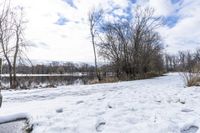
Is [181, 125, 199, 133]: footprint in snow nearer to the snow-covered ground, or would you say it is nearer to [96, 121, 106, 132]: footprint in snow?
the snow-covered ground

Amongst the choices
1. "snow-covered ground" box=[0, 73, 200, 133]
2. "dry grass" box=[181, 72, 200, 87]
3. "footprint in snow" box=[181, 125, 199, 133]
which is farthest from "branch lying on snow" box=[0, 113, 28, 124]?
"dry grass" box=[181, 72, 200, 87]

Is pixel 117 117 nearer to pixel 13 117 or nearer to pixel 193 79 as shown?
pixel 13 117

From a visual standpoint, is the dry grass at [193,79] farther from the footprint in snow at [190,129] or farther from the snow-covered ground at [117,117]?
the footprint in snow at [190,129]

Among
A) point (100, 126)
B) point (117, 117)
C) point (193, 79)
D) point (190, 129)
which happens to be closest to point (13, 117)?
point (100, 126)

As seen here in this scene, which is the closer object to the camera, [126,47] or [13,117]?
[13,117]

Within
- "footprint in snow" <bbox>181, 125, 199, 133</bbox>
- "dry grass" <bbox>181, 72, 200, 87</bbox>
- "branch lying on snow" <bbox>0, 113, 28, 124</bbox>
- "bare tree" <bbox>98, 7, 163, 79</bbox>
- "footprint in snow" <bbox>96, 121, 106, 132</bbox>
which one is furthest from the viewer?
A: "bare tree" <bbox>98, 7, 163, 79</bbox>

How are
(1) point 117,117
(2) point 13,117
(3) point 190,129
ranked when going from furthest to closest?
1. (2) point 13,117
2. (1) point 117,117
3. (3) point 190,129

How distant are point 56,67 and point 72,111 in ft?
206

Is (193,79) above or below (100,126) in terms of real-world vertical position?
above

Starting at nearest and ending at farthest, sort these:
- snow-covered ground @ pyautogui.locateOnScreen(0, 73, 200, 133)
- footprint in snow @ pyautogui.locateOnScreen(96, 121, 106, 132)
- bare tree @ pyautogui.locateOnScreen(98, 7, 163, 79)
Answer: snow-covered ground @ pyautogui.locateOnScreen(0, 73, 200, 133) < footprint in snow @ pyautogui.locateOnScreen(96, 121, 106, 132) < bare tree @ pyautogui.locateOnScreen(98, 7, 163, 79)

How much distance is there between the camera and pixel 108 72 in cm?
2688

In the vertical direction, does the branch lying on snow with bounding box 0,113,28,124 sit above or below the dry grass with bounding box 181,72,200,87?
below

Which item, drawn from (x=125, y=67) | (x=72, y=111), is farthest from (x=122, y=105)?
(x=125, y=67)

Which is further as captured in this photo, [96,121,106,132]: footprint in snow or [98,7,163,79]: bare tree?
[98,7,163,79]: bare tree
